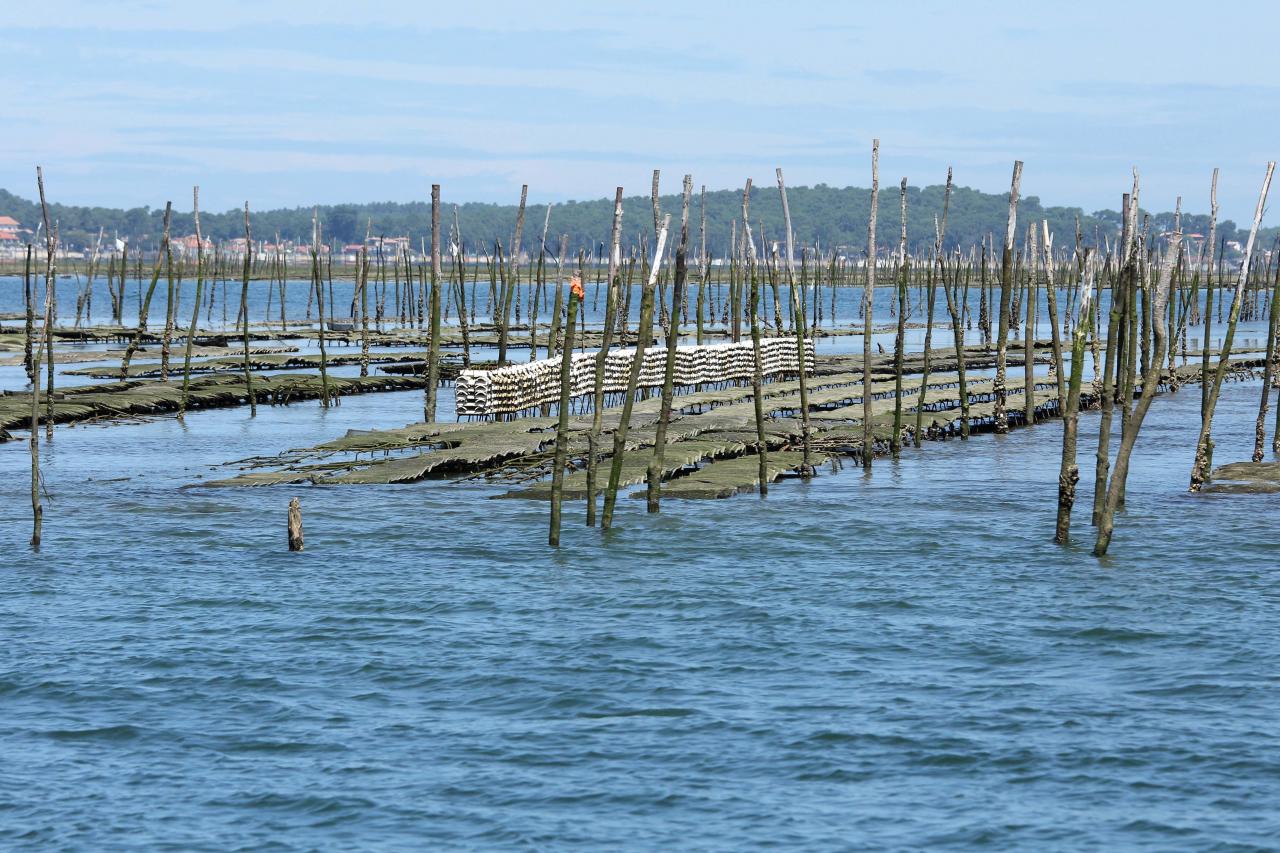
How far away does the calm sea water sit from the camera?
40.5 ft

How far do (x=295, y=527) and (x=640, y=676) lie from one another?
8403 mm

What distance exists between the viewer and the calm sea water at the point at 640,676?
12.3m

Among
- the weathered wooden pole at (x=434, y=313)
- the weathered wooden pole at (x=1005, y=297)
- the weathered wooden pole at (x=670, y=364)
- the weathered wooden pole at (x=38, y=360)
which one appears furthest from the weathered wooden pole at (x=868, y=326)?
the weathered wooden pole at (x=38, y=360)

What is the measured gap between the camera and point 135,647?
1761 cm

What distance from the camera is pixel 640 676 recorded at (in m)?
16.3

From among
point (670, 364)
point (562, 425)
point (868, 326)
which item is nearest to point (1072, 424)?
point (670, 364)

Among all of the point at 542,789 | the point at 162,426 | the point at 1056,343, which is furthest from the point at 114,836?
the point at 162,426

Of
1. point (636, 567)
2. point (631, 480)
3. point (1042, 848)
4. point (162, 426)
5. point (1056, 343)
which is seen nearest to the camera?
point (1042, 848)

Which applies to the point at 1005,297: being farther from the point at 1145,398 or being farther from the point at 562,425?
the point at 562,425

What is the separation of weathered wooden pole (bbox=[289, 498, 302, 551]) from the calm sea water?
0.62ft

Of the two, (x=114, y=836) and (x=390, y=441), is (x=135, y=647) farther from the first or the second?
(x=390, y=441)

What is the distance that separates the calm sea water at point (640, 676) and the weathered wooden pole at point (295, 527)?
0.19m

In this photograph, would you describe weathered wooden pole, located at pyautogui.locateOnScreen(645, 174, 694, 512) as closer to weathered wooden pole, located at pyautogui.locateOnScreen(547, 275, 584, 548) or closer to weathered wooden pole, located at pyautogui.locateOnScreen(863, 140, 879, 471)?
weathered wooden pole, located at pyautogui.locateOnScreen(547, 275, 584, 548)

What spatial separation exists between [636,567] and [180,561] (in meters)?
6.48
